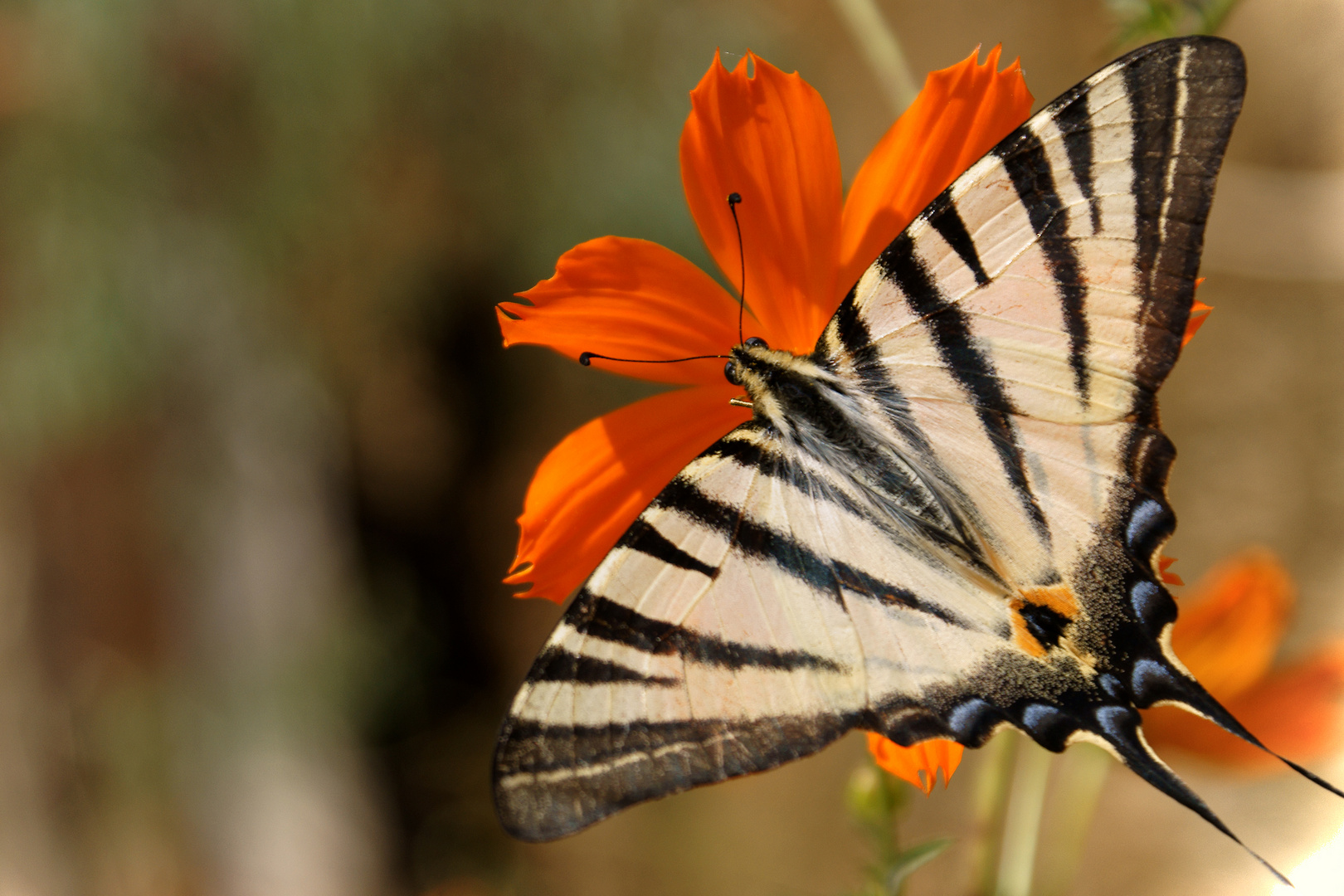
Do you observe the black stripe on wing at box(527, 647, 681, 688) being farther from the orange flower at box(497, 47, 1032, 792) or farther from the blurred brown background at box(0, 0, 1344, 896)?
the blurred brown background at box(0, 0, 1344, 896)

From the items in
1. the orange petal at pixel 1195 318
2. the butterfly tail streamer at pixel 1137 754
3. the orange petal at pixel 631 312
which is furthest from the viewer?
the orange petal at pixel 631 312

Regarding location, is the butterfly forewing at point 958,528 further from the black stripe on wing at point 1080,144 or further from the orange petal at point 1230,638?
the orange petal at point 1230,638

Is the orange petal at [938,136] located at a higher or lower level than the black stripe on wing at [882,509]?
higher

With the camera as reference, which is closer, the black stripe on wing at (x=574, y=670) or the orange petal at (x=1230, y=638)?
the black stripe on wing at (x=574, y=670)

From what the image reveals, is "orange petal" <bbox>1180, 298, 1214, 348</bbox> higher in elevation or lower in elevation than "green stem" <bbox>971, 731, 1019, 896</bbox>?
higher

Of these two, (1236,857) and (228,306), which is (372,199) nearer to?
(228,306)

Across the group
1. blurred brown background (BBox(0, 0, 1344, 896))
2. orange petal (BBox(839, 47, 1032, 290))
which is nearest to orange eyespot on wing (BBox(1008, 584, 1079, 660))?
orange petal (BBox(839, 47, 1032, 290))

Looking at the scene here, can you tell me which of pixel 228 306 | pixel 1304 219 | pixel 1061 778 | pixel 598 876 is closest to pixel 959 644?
pixel 1061 778

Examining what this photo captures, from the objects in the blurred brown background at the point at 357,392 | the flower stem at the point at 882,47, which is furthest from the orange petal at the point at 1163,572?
the blurred brown background at the point at 357,392
